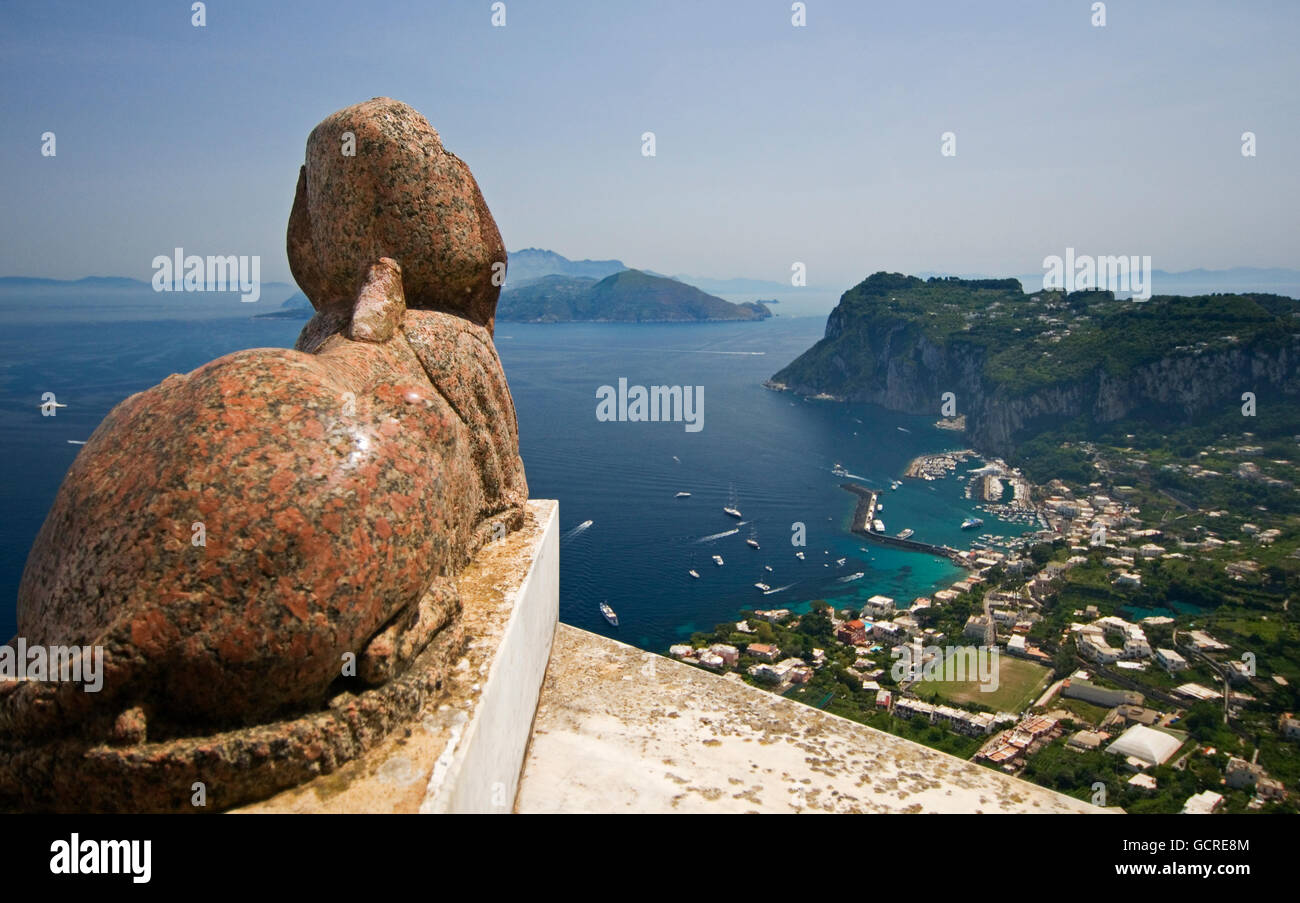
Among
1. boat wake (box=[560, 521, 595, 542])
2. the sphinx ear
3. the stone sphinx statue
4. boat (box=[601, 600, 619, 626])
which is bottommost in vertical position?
boat (box=[601, 600, 619, 626])

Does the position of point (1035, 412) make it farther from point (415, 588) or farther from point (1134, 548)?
point (415, 588)

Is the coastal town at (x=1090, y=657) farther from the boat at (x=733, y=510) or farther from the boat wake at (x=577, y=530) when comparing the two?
the boat wake at (x=577, y=530)

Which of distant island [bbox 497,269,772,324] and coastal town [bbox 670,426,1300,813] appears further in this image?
distant island [bbox 497,269,772,324]

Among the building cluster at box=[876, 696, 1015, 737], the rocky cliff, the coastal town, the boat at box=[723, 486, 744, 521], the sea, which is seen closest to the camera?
the coastal town

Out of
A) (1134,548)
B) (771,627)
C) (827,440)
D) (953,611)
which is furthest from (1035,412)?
(771,627)

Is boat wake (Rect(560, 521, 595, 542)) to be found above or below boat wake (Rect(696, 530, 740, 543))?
above

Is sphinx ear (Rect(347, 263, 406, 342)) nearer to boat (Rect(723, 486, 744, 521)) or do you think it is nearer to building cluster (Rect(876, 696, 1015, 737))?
building cluster (Rect(876, 696, 1015, 737))

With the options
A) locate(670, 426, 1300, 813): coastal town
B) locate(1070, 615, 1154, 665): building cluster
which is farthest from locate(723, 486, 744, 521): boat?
locate(1070, 615, 1154, 665): building cluster

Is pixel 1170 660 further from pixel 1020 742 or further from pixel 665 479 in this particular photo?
pixel 665 479
